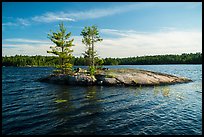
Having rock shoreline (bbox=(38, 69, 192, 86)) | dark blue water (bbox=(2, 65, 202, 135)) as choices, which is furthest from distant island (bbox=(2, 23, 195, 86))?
dark blue water (bbox=(2, 65, 202, 135))

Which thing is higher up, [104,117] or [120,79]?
[120,79]

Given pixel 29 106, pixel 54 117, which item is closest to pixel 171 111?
pixel 54 117

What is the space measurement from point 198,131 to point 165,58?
189 meters

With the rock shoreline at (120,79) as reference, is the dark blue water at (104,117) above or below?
below

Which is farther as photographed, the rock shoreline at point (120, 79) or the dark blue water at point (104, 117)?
the rock shoreline at point (120, 79)

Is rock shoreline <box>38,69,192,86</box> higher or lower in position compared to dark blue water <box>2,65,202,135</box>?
higher

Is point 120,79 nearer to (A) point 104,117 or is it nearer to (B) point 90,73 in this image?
(B) point 90,73

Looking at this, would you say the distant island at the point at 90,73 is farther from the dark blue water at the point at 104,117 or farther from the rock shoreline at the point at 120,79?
the dark blue water at the point at 104,117

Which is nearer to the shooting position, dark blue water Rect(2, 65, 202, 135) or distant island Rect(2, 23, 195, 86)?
dark blue water Rect(2, 65, 202, 135)

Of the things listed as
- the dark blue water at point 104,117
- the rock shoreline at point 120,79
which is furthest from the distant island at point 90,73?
the dark blue water at point 104,117

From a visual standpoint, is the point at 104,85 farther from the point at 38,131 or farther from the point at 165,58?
the point at 165,58

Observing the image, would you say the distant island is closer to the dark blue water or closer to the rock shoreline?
the rock shoreline

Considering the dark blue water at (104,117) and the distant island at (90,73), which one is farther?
the distant island at (90,73)

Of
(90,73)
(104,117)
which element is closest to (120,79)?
(90,73)
